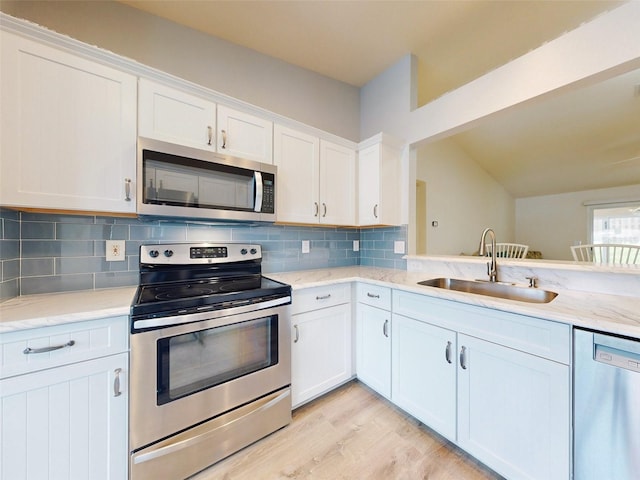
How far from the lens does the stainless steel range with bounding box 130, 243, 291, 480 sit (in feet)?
3.64

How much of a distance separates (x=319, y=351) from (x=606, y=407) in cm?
139

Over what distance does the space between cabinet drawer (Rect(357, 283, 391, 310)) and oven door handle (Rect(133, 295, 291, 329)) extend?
709 millimetres

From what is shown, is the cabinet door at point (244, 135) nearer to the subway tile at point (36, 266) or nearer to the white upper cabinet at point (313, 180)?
the white upper cabinet at point (313, 180)

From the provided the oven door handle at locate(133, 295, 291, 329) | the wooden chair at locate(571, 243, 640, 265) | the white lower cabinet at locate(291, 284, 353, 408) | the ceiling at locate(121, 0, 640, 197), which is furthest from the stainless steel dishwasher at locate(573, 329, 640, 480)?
the ceiling at locate(121, 0, 640, 197)

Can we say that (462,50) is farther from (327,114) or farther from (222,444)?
(222,444)

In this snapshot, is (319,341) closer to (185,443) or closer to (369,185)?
(185,443)

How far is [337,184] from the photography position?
223 cm

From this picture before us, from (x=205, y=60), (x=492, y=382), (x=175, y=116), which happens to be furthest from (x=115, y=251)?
(x=492, y=382)

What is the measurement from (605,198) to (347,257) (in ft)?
21.2

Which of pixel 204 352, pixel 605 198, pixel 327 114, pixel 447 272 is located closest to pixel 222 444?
pixel 204 352

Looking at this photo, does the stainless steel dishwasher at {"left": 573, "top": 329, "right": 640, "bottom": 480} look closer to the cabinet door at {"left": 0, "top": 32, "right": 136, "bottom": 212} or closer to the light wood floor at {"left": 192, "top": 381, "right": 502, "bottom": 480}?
the light wood floor at {"left": 192, "top": 381, "right": 502, "bottom": 480}

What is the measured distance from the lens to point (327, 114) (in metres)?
2.62

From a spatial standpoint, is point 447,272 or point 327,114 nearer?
point 447,272

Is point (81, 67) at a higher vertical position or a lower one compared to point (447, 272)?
higher
